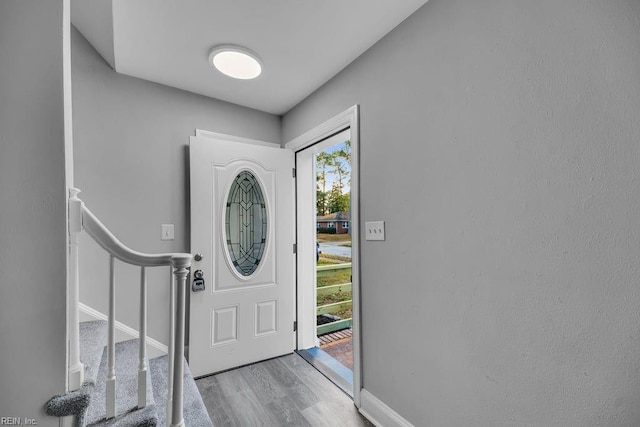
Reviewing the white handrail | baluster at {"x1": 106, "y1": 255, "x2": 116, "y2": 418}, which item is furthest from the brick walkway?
the white handrail

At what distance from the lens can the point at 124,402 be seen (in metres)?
1.31

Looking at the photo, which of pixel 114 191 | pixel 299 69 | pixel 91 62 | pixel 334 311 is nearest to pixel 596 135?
pixel 299 69

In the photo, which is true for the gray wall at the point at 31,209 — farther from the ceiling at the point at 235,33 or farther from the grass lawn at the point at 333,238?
the grass lawn at the point at 333,238

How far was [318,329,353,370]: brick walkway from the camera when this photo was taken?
2522 millimetres

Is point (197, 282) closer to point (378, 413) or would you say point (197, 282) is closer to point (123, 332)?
point (123, 332)

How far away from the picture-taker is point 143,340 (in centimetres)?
122

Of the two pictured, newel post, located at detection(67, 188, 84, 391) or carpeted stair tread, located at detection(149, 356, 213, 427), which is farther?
carpeted stair tread, located at detection(149, 356, 213, 427)

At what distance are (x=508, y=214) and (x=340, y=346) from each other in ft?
7.34

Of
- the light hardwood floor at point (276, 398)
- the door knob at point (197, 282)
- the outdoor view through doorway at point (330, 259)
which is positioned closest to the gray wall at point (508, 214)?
the light hardwood floor at point (276, 398)

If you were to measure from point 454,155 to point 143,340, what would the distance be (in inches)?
64.5

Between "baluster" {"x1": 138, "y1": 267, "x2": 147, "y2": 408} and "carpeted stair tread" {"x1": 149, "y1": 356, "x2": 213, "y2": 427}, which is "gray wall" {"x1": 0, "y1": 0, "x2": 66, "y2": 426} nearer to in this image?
"baluster" {"x1": 138, "y1": 267, "x2": 147, "y2": 408}

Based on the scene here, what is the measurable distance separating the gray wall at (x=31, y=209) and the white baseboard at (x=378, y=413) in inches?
59.1

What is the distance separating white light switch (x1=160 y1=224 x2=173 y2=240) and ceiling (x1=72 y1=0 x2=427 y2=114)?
44.5 inches

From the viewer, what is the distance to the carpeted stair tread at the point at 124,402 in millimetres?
1164
